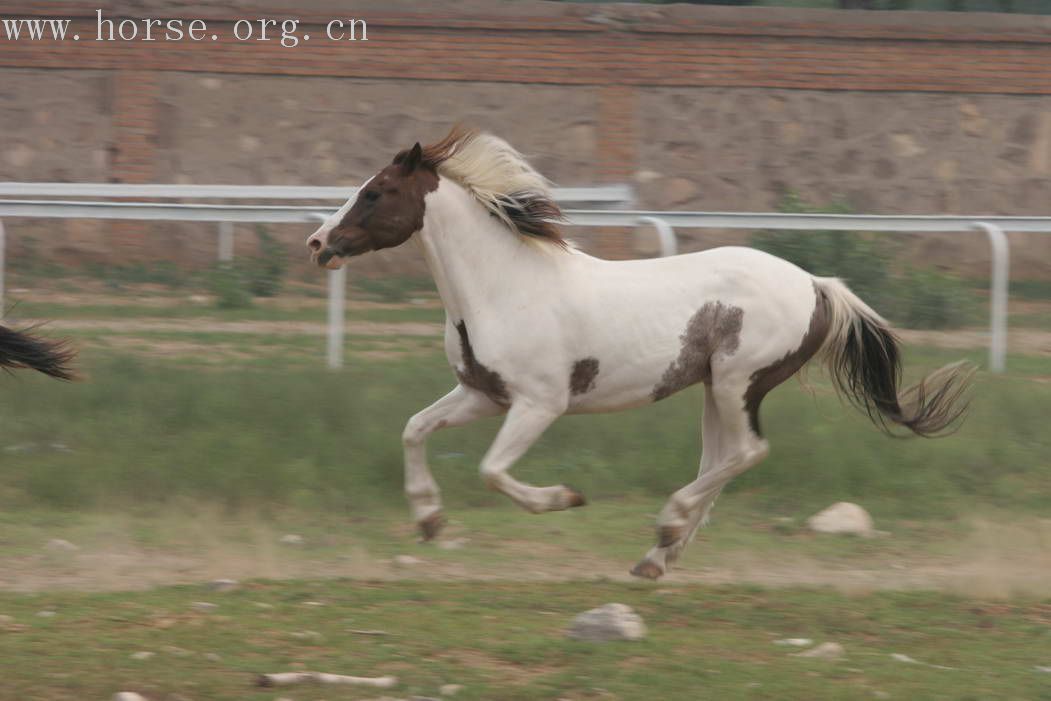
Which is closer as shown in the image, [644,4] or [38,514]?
[38,514]

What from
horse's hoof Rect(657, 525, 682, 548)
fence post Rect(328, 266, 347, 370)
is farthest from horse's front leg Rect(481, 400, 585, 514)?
fence post Rect(328, 266, 347, 370)

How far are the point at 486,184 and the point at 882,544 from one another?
2.74 metres

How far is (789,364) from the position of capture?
7.04 meters

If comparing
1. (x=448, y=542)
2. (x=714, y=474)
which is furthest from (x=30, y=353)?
(x=714, y=474)

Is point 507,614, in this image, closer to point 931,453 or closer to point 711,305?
point 711,305

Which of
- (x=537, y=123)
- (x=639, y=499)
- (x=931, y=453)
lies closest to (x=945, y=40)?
(x=537, y=123)

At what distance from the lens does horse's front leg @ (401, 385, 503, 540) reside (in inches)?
266

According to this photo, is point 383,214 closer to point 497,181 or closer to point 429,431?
point 497,181

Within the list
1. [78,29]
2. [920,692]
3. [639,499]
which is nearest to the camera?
[920,692]

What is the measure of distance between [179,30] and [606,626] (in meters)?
10.7

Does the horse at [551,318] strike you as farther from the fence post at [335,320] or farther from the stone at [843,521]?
the fence post at [335,320]

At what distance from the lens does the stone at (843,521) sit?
26.5 ft

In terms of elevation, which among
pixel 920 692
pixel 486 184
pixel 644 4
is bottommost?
pixel 920 692

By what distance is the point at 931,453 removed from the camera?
9.02 m
